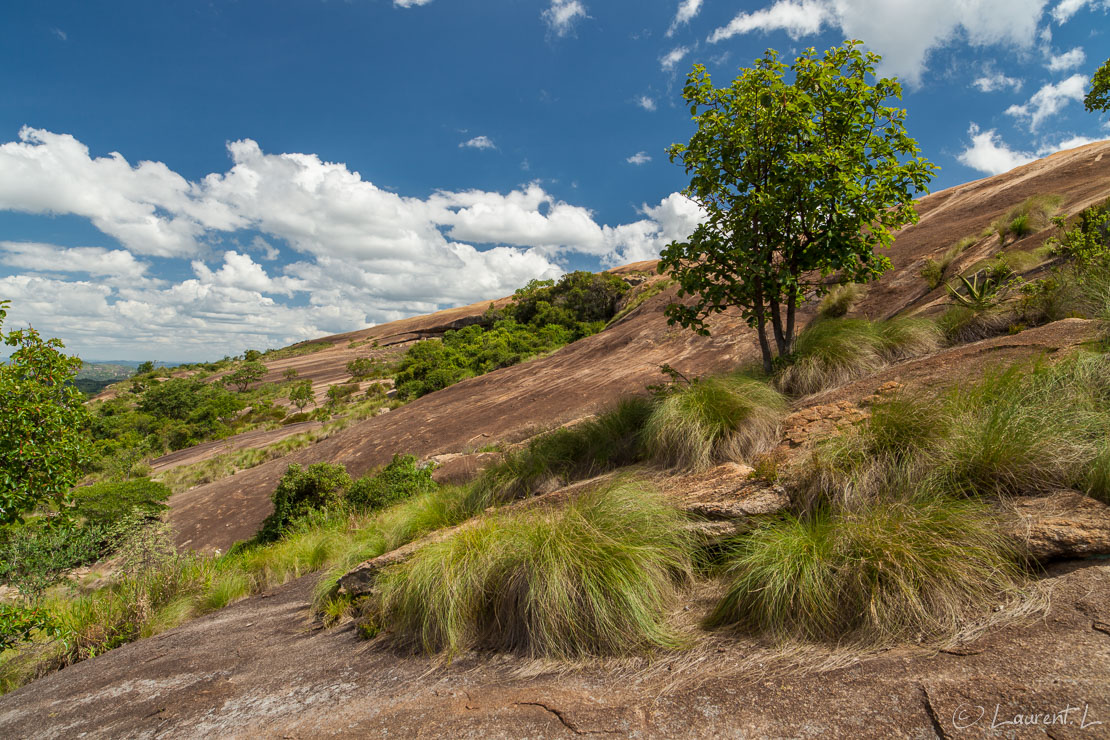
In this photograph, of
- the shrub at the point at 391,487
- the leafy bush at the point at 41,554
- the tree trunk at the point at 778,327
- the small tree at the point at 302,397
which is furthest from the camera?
the small tree at the point at 302,397

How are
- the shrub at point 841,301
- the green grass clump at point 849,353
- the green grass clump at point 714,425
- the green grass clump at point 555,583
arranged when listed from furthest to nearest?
1. the shrub at point 841,301
2. the green grass clump at point 849,353
3. the green grass clump at point 714,425
4. the green grass clump at point 555,583

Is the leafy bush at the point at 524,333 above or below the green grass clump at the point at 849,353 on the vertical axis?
above

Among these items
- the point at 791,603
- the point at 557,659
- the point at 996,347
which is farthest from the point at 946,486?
the point at 996,347

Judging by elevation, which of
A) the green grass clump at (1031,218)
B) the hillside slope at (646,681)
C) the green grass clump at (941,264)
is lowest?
the hillside slope at (646,681)

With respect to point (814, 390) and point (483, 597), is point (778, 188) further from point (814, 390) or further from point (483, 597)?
point (483, 597)

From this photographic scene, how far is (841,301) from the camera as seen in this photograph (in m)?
13.3

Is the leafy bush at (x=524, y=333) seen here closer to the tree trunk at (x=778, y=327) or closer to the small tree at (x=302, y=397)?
the small tree at (x=302, y=397)

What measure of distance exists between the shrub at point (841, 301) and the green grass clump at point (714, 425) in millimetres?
7717

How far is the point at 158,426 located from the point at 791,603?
57.8 meters

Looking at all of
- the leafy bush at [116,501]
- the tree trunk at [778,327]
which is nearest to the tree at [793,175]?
the tree trunk at [778,327]

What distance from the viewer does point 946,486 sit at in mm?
3939

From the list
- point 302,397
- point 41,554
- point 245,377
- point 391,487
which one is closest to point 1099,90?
point 391,487

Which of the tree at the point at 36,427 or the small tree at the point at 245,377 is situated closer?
the tree at the point at 36,427

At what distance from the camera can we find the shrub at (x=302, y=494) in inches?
574
